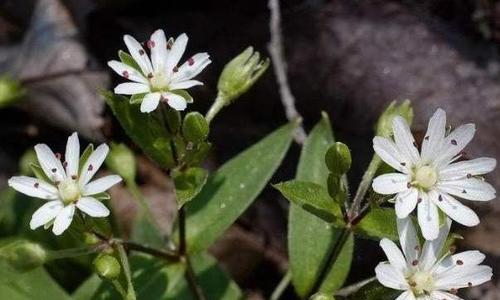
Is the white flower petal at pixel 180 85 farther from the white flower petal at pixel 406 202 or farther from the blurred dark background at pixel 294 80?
the blurred dark background at pixel 294 80

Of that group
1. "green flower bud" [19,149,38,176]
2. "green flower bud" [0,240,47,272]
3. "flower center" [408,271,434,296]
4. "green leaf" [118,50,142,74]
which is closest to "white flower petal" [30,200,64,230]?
"green flower bud" [0,240,47,272]

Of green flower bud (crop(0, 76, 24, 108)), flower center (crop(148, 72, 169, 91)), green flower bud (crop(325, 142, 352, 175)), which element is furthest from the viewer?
green flower bud (crop(0, 76, 24, 108))

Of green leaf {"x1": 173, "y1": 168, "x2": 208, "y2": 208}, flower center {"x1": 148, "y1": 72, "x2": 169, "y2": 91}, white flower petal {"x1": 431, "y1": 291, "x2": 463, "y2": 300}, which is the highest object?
flower center {"x1": 148, "y1": 72, "x2": 169, "y2": 91}

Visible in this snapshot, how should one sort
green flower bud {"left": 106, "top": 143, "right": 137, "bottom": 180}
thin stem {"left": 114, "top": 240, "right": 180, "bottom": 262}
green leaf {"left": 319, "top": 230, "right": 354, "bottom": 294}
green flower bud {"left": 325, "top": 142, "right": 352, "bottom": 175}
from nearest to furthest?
green flower bud {"left": 325, "top": 142, "right": 352, "bottom": 175}
thin stem {"left": 114, "top": 240, "right": 180, "bottom": 262}
green leaf {"left": 319, "top": 230, "right": 354, "bottom": 294}
green flower bud {"left": 106, "top": 143, "right": 137, "bottom": 180}

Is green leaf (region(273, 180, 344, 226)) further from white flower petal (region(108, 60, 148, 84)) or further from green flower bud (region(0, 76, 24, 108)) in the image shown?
green flower bud (region(0, 76, 24, 108))

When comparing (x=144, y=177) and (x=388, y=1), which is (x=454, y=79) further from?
(x=144, y=177)

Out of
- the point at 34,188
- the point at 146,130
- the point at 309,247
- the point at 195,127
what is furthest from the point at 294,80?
the point at 34,188

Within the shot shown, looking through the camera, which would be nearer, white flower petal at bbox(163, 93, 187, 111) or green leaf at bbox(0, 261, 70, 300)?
white flower petal at bbox(163, 93, 187, 111)

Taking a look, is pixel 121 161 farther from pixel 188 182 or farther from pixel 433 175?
pixel 433 175

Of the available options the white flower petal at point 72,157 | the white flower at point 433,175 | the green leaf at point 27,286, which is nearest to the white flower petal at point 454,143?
the white flower at point 433,175
